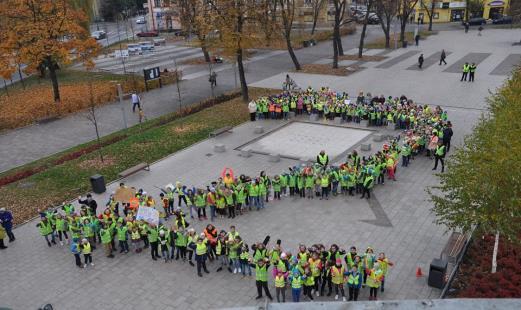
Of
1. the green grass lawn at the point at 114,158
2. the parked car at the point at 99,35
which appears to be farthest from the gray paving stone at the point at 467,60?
the parked car at the point at 99,35

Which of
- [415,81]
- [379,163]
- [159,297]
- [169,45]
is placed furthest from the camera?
[169,45]

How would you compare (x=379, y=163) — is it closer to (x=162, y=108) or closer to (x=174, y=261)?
(x=174, y=261)

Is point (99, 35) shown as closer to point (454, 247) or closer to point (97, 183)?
point (97, 183)

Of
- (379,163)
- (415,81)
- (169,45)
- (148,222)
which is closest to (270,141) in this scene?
(379,163)

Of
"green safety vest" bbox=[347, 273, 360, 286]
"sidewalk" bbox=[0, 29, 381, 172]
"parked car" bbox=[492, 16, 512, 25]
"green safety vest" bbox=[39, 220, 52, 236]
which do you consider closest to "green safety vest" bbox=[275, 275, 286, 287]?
"green safety vest" bbox=[347, 273, 360, 286]

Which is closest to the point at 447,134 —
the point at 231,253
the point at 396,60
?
the point at 231,253

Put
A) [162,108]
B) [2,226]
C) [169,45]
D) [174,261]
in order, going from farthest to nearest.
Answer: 1. [169,45]
2. [162,108]
3. [2,226]
4. [174,261]
